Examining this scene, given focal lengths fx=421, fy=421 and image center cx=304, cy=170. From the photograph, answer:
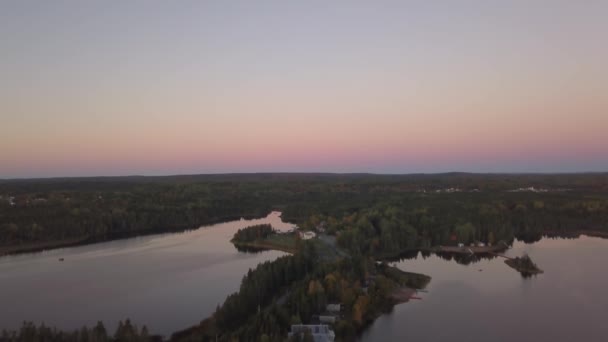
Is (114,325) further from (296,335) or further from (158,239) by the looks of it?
(158,239)

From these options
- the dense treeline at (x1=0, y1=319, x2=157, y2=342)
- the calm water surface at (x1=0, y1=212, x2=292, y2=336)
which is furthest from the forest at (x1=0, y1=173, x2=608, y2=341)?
the calm water surface at (x1=0, y1=212, x2=292, y2=336)

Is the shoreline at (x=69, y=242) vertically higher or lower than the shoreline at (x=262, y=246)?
lower

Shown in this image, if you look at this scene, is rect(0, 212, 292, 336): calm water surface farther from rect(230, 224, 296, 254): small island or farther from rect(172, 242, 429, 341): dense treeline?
rect(172, 242, 429, 341): dense treeline

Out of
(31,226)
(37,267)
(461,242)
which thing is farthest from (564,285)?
(31,226)

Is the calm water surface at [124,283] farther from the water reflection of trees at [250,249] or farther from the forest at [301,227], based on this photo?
the forest at [301,227]

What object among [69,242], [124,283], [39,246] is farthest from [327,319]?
[69,242]

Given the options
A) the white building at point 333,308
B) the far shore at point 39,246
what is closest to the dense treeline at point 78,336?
the white building at point 333,308
